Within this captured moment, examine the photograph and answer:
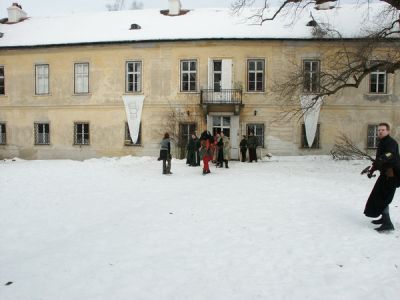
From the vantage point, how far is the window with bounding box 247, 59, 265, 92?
2142 cm

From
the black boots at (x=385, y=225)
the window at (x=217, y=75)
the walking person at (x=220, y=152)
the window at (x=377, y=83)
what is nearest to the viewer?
the black boots at (x=385, y=225)

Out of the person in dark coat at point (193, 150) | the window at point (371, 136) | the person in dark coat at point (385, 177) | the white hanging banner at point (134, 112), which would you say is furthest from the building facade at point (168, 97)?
the person in dark coat at point (385, 177)

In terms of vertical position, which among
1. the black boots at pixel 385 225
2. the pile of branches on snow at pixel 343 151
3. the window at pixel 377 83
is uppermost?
the window at pixel 377 83

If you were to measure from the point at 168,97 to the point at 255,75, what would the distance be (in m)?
5.29

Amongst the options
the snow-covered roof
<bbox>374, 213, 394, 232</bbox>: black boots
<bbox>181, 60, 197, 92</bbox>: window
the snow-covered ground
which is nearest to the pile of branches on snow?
the snow-covered roof

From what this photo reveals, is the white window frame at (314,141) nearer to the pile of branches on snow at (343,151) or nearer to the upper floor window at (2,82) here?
the pile of branches on snow at (343,151)

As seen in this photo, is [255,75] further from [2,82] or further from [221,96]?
[2,82]

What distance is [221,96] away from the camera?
21297 millimetres

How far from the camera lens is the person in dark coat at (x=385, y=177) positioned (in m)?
6.32

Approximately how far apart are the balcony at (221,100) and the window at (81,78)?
7.41m

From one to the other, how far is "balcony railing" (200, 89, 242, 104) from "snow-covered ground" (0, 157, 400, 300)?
10.5m

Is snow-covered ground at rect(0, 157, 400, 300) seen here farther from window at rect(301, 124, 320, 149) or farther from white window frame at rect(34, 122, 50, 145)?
white window frame at rect(34, 122, 50, 145)

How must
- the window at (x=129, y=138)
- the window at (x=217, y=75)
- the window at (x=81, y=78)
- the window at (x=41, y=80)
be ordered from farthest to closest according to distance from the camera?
the window at (x=41, y=80), the window at (x=81, y=78), the window at (x=129, y=138), the window at (x=217, y=75)

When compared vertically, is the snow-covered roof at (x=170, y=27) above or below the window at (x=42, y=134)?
above
